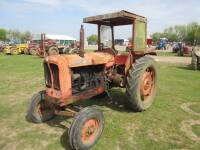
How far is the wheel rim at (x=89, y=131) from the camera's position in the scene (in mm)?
4139

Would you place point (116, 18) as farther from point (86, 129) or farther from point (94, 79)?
point (86, 129)

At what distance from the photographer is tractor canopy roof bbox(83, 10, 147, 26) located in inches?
208

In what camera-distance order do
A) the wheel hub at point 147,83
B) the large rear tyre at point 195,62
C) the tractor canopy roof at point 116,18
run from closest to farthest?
the tractor canopy roof at point 116,18
the wheel hub at point 147,83
the large rear tyre at point 195,62

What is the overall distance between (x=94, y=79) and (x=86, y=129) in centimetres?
140

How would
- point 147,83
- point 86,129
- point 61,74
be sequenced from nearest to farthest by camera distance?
point 86,129 → point 61,74 → point 147,83

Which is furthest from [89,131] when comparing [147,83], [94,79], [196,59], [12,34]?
[12,34]

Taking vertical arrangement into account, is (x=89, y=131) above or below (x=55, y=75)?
below

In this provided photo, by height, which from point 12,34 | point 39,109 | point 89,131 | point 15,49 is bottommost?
point 89,131

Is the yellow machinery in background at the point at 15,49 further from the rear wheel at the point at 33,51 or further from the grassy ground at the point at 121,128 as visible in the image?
the grassy ground at the point at 121,128

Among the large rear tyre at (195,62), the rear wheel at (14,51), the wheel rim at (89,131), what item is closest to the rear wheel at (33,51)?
the rear wheel at (14,51)

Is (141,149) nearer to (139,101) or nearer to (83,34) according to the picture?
(139,101)

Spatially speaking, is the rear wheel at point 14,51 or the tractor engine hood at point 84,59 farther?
the rear wheel at point 14,51

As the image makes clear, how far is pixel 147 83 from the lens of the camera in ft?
20.2

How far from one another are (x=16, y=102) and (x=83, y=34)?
3.55m
